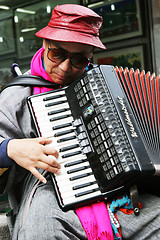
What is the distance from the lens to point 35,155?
50.9 inches

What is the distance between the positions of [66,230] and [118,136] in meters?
0.41

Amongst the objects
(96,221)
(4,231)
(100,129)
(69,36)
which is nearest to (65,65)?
(69,36)

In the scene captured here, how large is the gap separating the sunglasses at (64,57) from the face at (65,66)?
1cm

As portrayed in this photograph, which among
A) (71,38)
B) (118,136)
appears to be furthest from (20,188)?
(71,38)

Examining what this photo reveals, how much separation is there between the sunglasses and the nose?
0.01 meters

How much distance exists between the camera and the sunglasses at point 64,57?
1.49 metres

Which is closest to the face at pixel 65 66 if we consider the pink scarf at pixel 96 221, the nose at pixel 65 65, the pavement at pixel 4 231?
the nose at pixel 65 65

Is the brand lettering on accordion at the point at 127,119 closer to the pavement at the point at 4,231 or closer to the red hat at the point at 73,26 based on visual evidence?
the red hat at the point at 73,26

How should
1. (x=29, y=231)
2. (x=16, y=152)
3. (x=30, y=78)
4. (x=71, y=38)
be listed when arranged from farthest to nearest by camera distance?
(x=30, y=78) < (x=71, y=38) < (x=16, y=152) < (x=29, y=231)

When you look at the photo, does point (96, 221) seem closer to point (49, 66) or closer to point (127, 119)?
point (127, 119)

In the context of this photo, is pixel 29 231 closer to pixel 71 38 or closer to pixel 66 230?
pixel 66 230

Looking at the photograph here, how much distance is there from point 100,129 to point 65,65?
367 millimetres

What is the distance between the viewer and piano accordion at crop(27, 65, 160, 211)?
4.19 feet

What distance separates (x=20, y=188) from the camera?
1683mm
